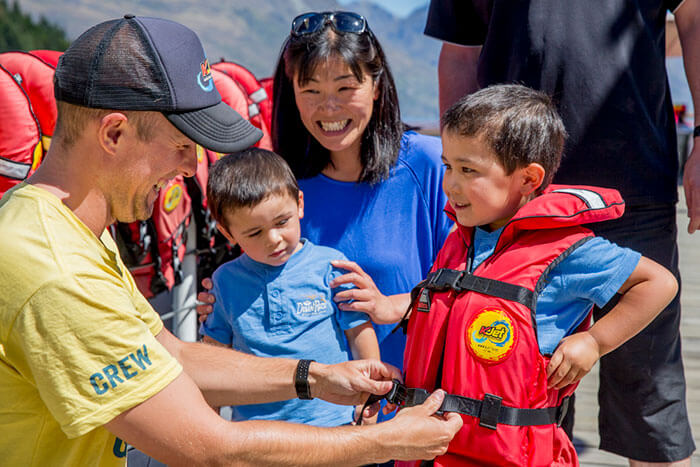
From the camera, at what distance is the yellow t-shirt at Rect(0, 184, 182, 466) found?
1.35m

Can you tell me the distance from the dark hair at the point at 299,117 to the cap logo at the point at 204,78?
70cm

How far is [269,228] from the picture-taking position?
2.23 m

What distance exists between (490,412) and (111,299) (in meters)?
0.91

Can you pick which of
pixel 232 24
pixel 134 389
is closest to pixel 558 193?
pixel 134 389

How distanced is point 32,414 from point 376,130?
4.62ft

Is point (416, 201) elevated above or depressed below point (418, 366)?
above

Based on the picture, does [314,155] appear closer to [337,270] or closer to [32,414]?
[337,270]

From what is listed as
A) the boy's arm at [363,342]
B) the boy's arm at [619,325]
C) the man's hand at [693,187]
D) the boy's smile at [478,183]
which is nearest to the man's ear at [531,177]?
the boy's smile at [478,183]

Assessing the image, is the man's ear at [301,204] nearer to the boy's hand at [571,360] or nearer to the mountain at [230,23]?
the boy's hand at [571,360]

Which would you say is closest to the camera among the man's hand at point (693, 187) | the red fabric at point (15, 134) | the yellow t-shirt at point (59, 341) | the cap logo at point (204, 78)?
the yellow t-shirt at point (59, 341)

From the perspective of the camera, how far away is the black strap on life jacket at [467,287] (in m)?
1.76

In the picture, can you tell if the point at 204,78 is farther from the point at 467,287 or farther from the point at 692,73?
the point at 692,73

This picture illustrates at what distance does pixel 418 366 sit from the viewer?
6.23 feet

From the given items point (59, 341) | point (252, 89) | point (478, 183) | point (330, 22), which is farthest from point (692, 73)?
point (252, 89)
